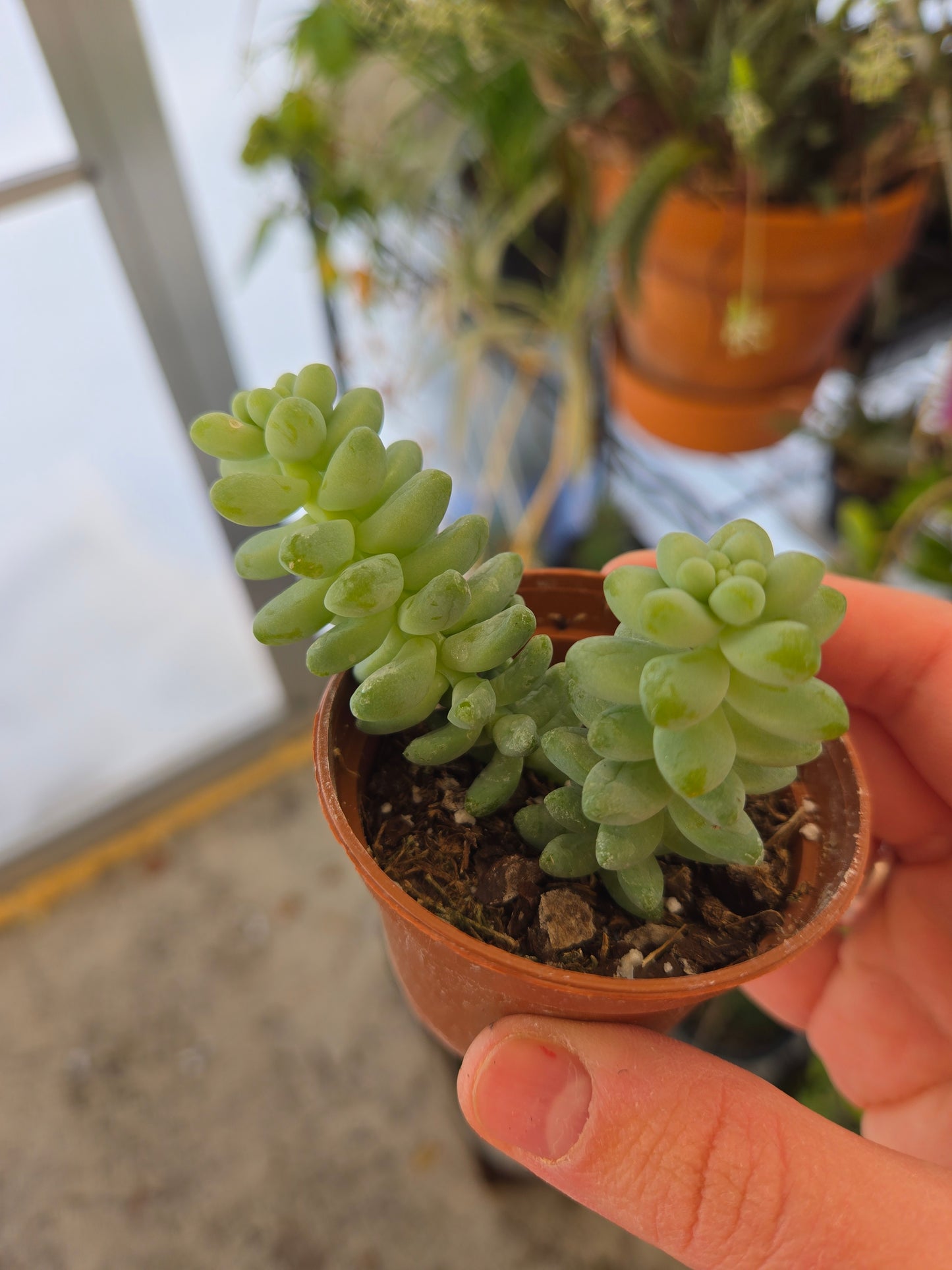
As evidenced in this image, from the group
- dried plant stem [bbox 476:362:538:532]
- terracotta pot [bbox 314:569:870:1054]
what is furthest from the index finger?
dried plant stem [bbox 476:362:538:532]

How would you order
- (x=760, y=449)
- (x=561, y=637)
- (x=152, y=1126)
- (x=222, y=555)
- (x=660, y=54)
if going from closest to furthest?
1. (x=561, y=637)
2. (x=660, y=54)
3. (x=760, y=449)
4. (x=152, y=1126)
5. (x=222, y=555)

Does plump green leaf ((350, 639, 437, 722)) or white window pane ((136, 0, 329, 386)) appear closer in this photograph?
plump green leaf ((350, 639, 437, 722))

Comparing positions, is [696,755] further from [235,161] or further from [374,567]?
[235,161]

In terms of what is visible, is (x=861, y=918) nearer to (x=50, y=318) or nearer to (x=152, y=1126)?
(x=152, y=1126)

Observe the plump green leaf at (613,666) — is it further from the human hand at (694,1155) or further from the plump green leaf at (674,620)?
the human hand at (694,1155)

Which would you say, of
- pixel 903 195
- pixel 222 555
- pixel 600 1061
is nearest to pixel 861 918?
pixel 600 1061

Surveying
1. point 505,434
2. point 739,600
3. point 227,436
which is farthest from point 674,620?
point 505,434

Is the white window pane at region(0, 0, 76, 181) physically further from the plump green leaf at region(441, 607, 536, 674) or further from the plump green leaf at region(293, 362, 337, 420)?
the plump green leaf at region(441, 607, 536, 674)
